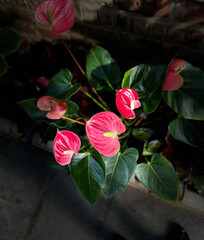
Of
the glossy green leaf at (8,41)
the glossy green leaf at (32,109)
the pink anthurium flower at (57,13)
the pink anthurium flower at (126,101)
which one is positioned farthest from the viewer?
the glossy green leaf at (8,41)

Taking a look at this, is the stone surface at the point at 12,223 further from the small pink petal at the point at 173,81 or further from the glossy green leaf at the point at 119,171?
the small pink petal at the point at 173,81

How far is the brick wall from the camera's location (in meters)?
0.78

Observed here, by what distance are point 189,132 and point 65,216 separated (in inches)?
37.0

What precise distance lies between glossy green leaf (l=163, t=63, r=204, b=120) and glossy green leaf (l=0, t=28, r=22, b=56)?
835 mm

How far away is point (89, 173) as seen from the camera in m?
0.74

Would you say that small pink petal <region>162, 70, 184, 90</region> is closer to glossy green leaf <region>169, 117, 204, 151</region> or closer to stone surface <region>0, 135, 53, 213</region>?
glossy green leaf <region>169, 117, 204, 151</region>

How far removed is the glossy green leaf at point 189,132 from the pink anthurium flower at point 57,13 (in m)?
0.54

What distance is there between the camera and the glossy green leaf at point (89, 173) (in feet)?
2.32

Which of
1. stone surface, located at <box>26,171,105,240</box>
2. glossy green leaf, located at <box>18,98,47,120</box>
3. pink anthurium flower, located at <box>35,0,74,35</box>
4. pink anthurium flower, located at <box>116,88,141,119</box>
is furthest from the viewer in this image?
stone surface, located at <box>26,171,105,240</box>

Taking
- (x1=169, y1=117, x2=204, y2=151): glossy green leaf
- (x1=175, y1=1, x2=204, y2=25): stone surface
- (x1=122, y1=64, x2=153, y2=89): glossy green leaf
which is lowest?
(x1=169, y1=117, x2=204, y2=151): glossy green leaf

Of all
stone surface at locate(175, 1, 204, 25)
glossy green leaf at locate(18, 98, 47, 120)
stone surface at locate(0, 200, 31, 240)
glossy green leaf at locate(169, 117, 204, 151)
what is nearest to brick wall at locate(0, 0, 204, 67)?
stone surface at locate(175, 1, 204, 25)

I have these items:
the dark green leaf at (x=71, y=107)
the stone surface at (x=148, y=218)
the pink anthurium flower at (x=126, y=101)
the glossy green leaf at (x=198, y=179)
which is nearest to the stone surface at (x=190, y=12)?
the pink anthurium flower at (x=126, y=101)

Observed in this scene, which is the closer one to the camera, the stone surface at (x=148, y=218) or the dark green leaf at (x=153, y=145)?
the dark green leaf at (x=153, y=145)

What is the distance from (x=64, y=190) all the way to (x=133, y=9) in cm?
111
